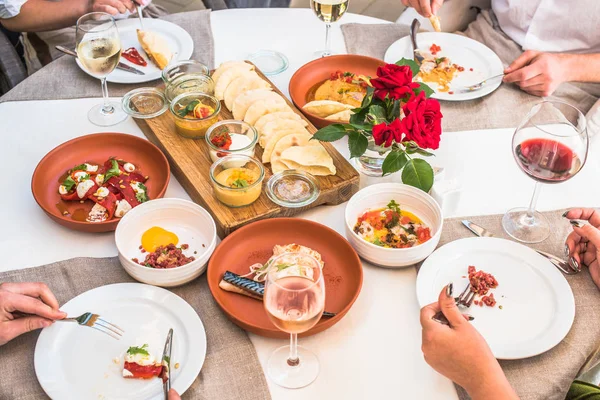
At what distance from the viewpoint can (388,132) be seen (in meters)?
1.71

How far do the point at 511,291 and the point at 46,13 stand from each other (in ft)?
7.66

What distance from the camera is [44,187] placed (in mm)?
1958

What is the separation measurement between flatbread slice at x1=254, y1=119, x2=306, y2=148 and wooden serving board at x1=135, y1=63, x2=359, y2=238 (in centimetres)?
4

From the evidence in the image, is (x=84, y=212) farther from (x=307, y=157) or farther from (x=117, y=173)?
(x=307, y=157)

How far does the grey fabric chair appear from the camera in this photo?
2.73m

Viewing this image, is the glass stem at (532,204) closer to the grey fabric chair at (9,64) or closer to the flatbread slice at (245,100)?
the flatbread slice at (245,100)

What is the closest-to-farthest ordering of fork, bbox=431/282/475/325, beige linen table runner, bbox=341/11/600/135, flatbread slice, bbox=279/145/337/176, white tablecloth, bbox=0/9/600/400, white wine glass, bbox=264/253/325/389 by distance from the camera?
white wine glass, bbox=264/253/325/389, white tablecloth, bbox=0/9/600/400, fork, bbox=431/282/475/325, flatbread slice, bbox=279/145/337/176, beige linen table runner, bbox=341/11/600/135

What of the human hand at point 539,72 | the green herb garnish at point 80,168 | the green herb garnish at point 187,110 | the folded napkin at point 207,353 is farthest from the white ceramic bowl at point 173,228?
the human hand at point 539,72

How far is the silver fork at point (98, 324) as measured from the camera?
59.8 inches

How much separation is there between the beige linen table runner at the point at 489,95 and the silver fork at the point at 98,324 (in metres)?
1.35

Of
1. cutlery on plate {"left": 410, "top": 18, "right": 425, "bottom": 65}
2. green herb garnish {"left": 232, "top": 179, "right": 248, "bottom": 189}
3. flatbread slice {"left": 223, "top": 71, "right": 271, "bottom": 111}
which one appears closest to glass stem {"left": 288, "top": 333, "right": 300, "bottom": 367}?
green herb garnish {"left": 232, "top": 179, "right": 248, "bottom": 189}

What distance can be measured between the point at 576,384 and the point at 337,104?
3.79 feet

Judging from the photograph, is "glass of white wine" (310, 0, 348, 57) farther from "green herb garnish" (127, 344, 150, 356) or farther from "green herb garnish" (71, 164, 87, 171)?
"green herb garnish" (127, 344, 150, 356)

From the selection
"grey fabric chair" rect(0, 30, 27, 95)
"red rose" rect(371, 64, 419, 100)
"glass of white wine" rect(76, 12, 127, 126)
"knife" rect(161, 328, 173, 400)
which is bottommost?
"grey fabric chair" rect(0, 30, 27, 95)
